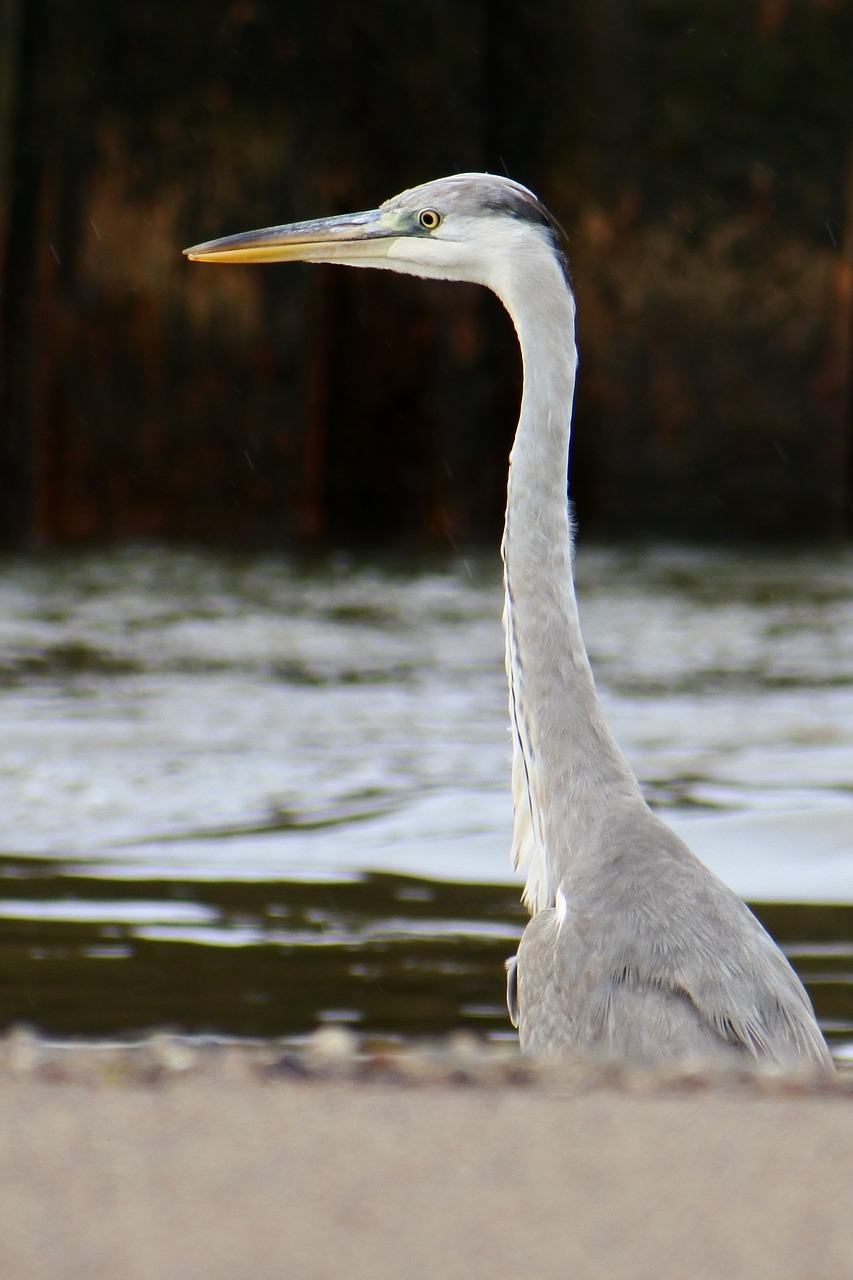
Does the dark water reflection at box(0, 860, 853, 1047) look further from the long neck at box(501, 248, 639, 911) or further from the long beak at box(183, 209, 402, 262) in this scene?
the long beak at box(183, 209, 402, 262)

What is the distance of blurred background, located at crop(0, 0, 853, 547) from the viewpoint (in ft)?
35.6

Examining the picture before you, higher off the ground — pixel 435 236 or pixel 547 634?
pixel 435 236

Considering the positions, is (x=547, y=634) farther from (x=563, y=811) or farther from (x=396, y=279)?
(x=396, y=279)

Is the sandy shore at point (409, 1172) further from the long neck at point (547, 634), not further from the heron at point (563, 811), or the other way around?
the long neck at point (547, 634)

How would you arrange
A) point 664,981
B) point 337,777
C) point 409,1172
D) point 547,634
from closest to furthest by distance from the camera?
1. point 409,1172
2. point 664,981
3. point 547,634
4. point 337,777

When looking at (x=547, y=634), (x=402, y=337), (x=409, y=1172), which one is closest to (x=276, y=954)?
(x=547, y=634)

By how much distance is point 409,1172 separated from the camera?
2.22 m

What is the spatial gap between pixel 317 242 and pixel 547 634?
1.03 m

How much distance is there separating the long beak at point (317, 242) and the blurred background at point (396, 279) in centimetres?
662

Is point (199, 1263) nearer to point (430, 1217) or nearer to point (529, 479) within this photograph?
point (430, 1217)

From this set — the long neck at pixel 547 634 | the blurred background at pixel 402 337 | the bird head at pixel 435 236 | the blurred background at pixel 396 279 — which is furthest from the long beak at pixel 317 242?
the blurred background at pixel 396 279

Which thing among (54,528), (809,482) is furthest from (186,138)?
(809,482)

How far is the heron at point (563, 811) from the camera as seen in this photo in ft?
10.6

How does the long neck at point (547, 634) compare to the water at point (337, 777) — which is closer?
the long neck at point (547, 634)
